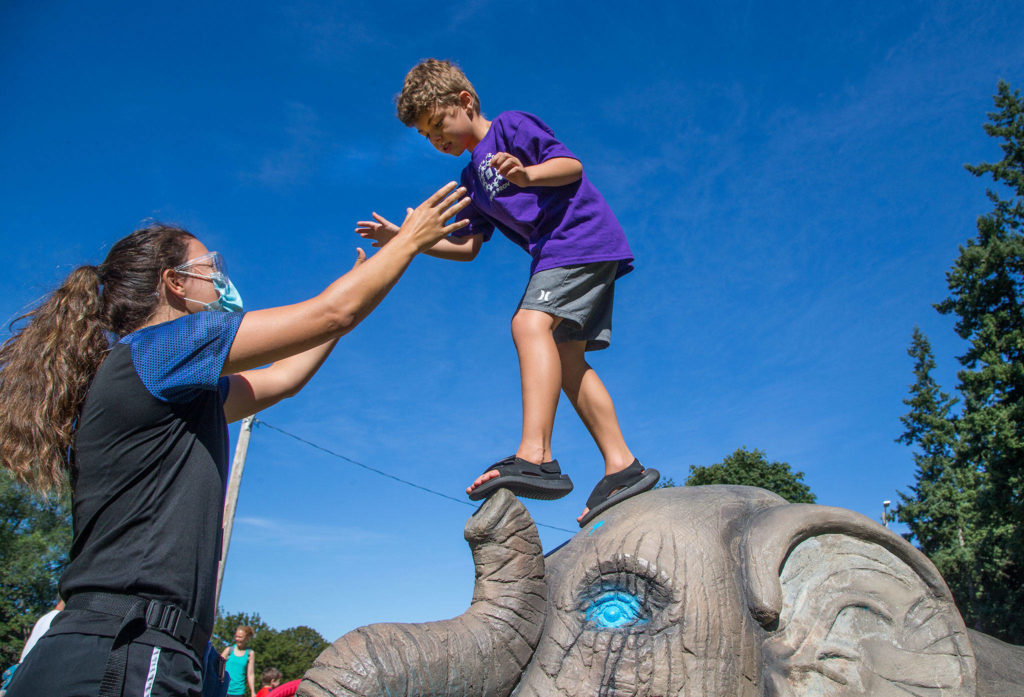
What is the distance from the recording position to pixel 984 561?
21.4m

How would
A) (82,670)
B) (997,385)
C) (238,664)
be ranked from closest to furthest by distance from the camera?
(82,670) < (238,664) < (997,385)

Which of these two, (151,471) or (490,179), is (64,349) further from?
(490,179)

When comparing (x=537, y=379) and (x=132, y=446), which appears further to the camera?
(x=537, y=379)

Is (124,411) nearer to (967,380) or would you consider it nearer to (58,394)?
(58,394)

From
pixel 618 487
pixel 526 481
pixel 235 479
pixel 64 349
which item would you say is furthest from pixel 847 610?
pixel 235 479

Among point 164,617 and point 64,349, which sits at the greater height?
point 64,349

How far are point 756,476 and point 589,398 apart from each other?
6.60 meters

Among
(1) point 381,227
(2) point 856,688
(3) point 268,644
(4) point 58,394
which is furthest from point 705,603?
(3) point 268,644

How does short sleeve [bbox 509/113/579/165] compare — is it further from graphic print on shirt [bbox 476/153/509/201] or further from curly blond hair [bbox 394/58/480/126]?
curly blond hair [bbox 394/58/480/126]

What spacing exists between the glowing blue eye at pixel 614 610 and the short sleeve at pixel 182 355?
1319 mm

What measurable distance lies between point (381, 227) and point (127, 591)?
2.08 metres

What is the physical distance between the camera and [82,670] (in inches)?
67.7

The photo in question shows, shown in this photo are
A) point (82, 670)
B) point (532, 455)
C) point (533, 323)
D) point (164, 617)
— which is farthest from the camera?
point (533, 323)

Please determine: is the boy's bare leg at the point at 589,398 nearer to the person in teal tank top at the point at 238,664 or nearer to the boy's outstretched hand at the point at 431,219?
the boy's outstretched hand at the point at 431,219
